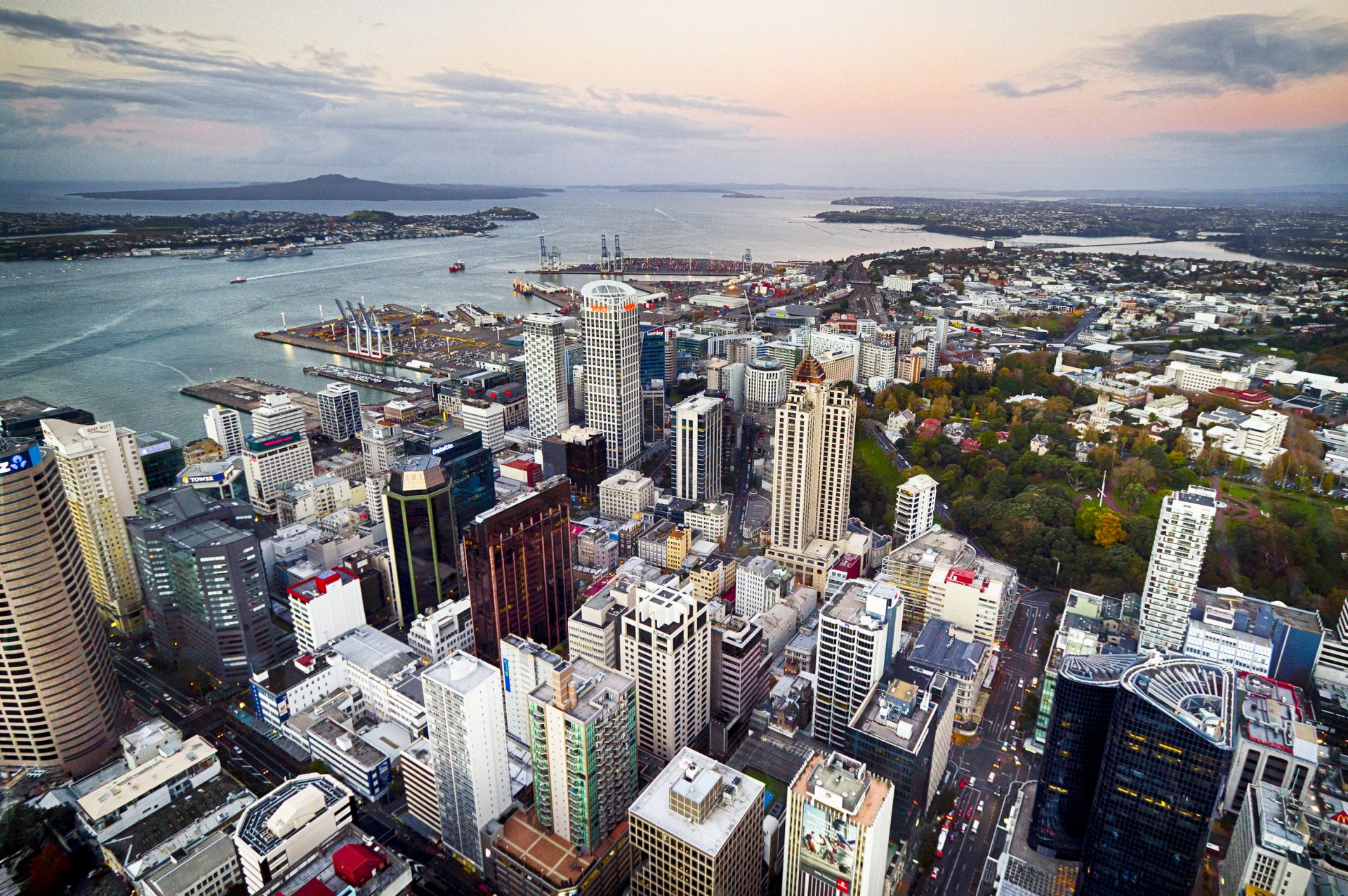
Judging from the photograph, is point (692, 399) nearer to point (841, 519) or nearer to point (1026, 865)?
point (841, 519)

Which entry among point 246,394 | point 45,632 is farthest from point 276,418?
point 45,632

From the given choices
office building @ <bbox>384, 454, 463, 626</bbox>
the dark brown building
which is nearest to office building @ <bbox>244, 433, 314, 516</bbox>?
office building @ <bbox>384, 454, 463, 626</bbox>

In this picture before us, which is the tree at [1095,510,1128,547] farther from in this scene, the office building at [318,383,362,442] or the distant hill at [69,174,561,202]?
the distant hill at [69,174,561,202]

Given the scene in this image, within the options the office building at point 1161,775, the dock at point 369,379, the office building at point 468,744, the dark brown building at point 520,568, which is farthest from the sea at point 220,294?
the office building at point 1161,775

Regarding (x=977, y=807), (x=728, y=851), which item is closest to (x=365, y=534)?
(x=728, y=851)

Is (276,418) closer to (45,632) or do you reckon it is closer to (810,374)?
(45,632)

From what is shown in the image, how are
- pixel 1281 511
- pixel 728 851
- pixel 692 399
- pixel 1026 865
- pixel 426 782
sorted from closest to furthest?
pixel 728 851 → pixel 1026 865 → pixel 426 782 → pixel 1281 511 → pixel 692 399

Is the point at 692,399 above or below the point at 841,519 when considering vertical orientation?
above
